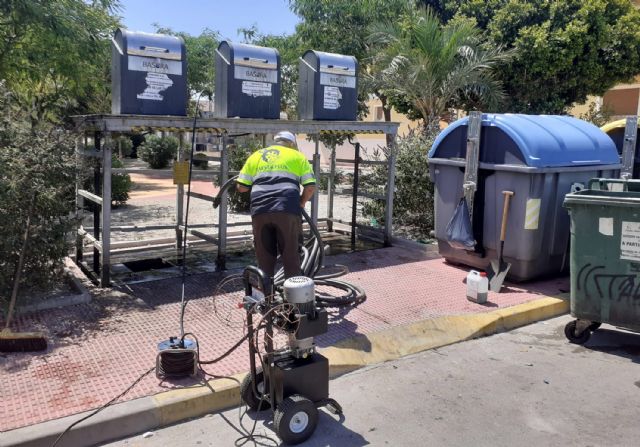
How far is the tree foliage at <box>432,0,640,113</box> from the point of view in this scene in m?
14.0

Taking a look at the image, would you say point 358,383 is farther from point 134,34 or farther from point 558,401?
point 134,34

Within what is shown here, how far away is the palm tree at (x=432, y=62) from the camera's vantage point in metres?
11.7

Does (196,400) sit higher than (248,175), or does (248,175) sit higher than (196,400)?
(248,175)

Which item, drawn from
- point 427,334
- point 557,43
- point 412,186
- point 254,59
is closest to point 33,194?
point 254,59

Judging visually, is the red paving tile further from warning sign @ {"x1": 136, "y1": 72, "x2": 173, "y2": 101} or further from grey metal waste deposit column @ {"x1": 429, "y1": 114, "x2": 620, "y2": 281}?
warning sign @ {"x1": 136, "y1": 72, "x2": 173, "y2": 101}

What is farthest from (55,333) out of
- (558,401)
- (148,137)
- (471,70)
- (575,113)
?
(575,113)

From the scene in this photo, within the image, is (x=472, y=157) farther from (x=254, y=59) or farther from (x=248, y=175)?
(x=248, y=175)

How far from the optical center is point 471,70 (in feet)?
39.8

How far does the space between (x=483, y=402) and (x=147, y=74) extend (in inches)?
180

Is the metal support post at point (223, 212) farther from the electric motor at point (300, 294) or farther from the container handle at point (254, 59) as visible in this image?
the electric motor at point (300, 294)

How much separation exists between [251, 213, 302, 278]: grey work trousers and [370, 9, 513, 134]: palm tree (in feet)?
21.1

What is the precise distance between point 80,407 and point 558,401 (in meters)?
3.29

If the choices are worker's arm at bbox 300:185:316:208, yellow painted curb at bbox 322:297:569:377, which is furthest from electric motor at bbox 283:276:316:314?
worker's arm at bbox 300:185:316:208

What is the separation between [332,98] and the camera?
7746 millimetres
